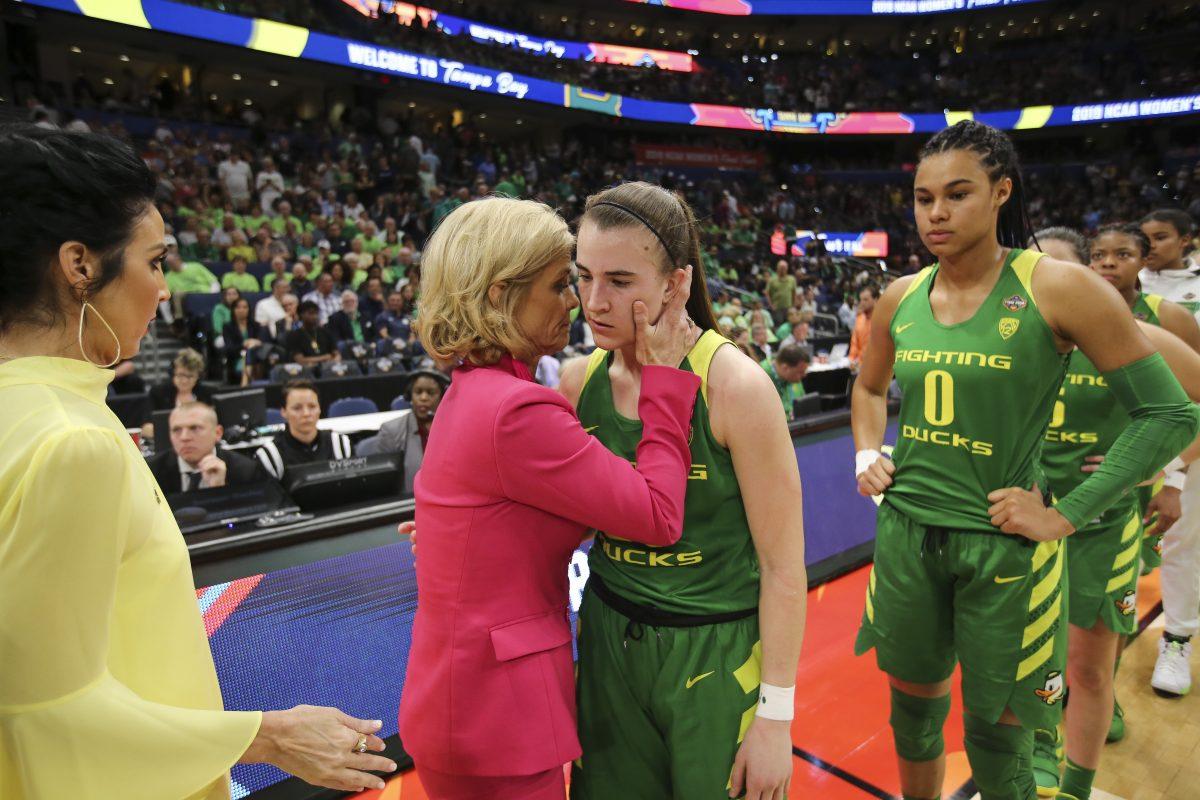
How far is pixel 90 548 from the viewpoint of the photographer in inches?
33.9

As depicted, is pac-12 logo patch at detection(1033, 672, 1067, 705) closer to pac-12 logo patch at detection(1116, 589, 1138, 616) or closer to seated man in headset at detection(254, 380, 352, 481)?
pac-12 logo patch at detection(1116, 589, 1138, 616)

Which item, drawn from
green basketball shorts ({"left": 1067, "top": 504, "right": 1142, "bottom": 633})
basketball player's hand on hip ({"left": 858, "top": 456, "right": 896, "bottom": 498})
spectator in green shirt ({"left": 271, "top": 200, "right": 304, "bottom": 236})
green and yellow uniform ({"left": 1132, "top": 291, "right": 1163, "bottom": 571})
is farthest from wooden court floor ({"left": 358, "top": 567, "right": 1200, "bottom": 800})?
spectator in green shirt ({"left": 271, "top": 200, "right": 304, "bottom": 236})

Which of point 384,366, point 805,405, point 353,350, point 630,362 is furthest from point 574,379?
point 353,350

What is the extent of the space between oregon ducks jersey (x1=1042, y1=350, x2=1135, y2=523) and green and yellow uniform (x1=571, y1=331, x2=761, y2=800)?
156 centimetres

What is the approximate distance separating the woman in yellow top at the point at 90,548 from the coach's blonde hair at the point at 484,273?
1.35ft

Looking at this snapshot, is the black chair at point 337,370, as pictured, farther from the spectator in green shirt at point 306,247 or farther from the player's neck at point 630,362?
the player's neck at point 630,362

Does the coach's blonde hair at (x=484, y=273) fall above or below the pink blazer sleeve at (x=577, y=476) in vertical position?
above

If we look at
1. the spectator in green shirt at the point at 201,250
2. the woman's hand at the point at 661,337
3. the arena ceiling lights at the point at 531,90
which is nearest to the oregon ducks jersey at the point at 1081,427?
the woman's hand at the point at 661,337

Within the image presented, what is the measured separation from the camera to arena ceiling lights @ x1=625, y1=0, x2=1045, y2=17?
2488 cm

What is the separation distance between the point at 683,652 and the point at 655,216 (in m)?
0.78

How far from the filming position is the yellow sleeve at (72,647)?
824 mm

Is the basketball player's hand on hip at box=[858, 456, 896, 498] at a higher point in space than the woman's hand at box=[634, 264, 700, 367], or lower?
lower

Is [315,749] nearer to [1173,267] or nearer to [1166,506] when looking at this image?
[1166,506]

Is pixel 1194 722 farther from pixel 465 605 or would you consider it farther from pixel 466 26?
pixel 466 26
